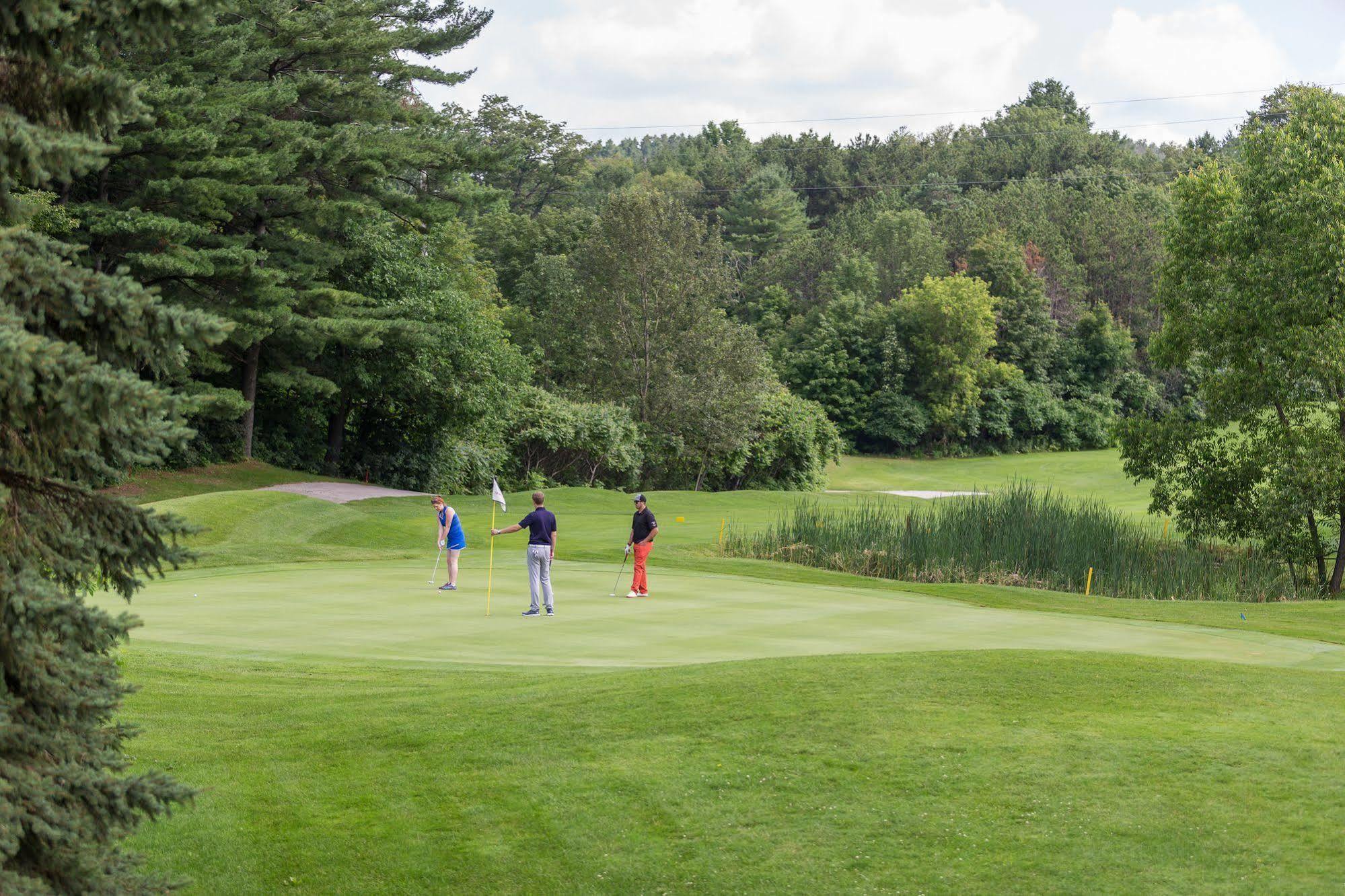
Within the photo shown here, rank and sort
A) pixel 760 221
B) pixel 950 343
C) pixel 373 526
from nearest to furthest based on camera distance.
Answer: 1. pixel 373 526
2. pixel 950 343
3. pixel 760 221

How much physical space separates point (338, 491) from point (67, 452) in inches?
1322

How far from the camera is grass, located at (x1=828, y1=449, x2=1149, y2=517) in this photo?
200 feet

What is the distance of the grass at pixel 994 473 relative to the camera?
60.9 metres

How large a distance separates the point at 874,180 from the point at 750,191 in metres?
21.0

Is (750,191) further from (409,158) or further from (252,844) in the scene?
(252,844)

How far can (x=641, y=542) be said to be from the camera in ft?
66.3

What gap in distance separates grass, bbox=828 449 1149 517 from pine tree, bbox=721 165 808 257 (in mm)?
30156


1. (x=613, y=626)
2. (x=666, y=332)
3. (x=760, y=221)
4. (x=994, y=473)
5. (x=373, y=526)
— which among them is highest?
(x=760, y=221)

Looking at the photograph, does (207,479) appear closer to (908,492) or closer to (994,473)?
Answer: (908,492)

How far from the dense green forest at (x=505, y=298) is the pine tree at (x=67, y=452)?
0.34 m

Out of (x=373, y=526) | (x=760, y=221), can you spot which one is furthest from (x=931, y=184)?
(x=373, y=526)

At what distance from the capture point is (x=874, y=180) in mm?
118875

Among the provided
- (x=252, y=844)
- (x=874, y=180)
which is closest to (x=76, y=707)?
A: (x=252, y=844)

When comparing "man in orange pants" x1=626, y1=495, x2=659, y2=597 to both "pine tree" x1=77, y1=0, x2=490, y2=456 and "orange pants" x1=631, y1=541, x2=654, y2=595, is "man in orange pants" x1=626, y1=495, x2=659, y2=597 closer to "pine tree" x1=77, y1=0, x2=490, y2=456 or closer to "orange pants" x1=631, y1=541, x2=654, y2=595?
"orange pants" x1=631, y1=541, x2=654, y2=595
